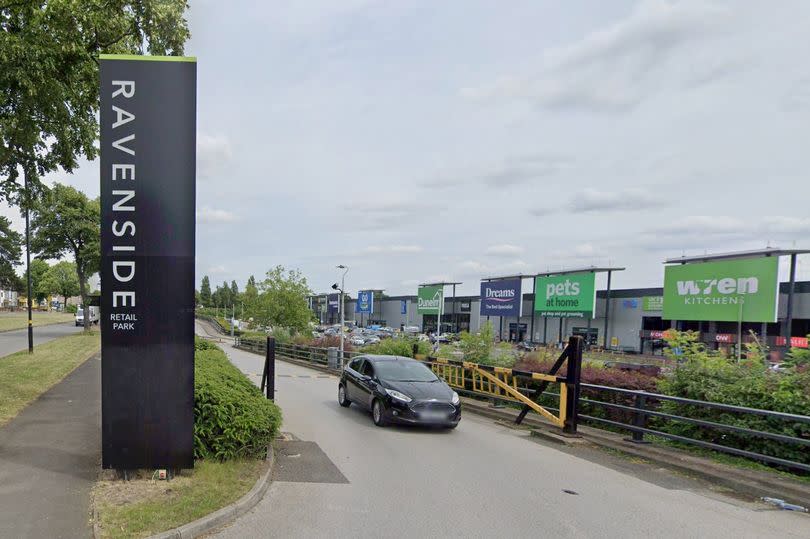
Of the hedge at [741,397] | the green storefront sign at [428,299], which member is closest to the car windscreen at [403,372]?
the hedge at [741,397]

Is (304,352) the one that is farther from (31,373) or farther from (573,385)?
(573,385)

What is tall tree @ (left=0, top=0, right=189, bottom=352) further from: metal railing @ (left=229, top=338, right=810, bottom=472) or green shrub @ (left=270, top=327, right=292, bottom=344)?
green shrub @ (left=270, top=327, right=292, bottom=344)

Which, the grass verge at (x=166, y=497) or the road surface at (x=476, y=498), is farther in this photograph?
the road surface at (x=476, y=498)

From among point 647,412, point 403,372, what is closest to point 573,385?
point 647,412

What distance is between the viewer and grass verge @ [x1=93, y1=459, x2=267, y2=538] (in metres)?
4.62

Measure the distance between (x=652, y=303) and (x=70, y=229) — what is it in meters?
49.4

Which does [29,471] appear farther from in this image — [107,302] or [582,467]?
[582,467]

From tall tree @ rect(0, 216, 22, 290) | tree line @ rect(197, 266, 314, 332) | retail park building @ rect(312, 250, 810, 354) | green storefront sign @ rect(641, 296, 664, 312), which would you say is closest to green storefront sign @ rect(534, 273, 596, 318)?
retail park building @ rect(312, 250, 810, 354)

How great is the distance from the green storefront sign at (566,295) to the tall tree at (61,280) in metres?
80.8

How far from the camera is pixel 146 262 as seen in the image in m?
5.70

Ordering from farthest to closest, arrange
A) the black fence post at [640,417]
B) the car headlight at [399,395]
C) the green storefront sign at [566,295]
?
the green storefront sign at [566,295], the car headlight at [399,395], the black fence post at [640,417]

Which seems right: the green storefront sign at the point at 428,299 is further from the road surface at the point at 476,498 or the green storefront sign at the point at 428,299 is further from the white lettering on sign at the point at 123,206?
the white lettering on sign at the point at 123,206

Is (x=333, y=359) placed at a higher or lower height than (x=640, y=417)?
lower

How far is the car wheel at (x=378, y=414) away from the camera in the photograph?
10.7 metres
